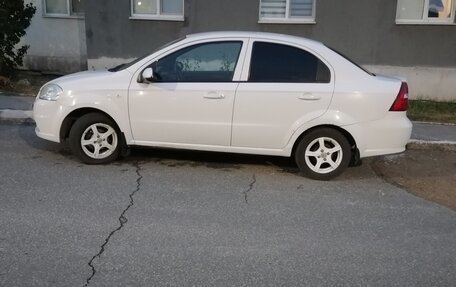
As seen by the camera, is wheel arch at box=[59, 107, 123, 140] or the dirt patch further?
wheel arch at box=[59, 107, 123, 140]

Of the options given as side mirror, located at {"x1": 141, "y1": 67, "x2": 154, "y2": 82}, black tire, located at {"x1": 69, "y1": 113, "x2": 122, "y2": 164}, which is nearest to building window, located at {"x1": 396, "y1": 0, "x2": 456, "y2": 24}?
side mirror, located at {"x1": 141, "y1": 67, "x2": 154, "y2": 82}

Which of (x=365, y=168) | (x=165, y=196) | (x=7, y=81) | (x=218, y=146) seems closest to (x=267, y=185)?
(x=218, y=146)

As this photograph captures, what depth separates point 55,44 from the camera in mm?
13930

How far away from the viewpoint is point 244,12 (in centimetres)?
1136

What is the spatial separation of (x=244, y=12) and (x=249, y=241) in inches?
316

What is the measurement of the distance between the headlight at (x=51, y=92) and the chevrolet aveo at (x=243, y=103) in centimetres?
2

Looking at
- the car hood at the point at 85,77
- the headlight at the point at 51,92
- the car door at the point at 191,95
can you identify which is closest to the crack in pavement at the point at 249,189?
the car door at the point at 191,95

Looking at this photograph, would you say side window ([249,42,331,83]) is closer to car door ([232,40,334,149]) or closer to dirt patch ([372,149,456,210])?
car door ([232,40,334,149])

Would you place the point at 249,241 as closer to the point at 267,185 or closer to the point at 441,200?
the point at 267,185

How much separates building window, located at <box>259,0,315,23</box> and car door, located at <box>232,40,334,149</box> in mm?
5627

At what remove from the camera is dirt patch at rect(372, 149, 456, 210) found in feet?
19.1

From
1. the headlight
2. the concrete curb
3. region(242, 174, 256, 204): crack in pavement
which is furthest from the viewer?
the concrete curb

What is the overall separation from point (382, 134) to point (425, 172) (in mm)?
1197

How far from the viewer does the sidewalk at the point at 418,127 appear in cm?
774
